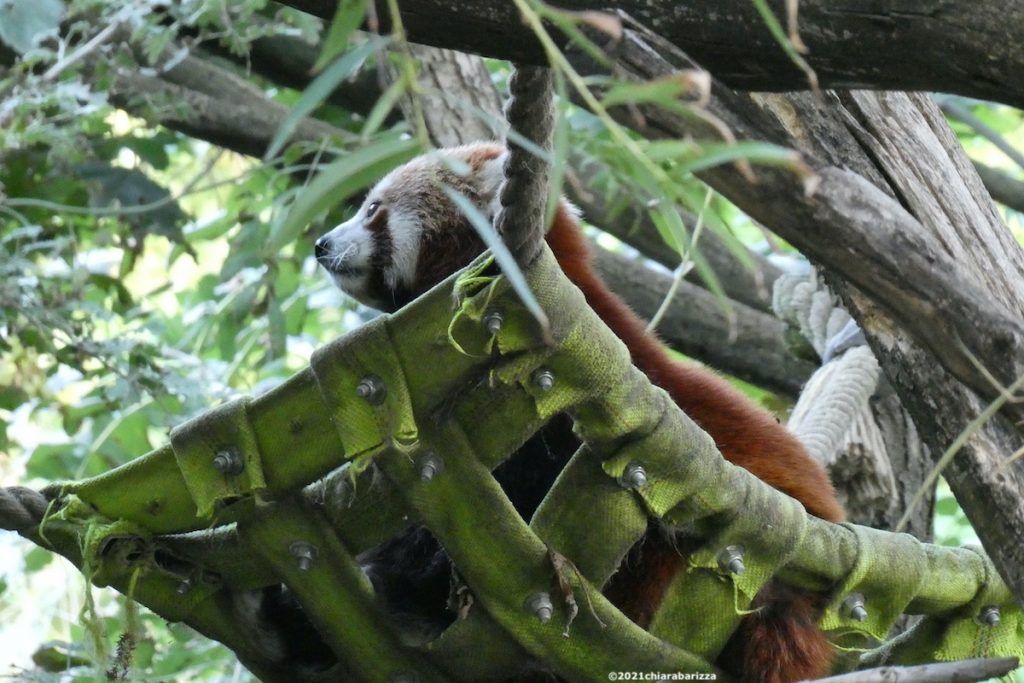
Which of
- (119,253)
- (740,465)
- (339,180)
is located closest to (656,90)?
(339,180)

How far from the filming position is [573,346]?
178cm

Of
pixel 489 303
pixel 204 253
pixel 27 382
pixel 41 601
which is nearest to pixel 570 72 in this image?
pixel 489 303

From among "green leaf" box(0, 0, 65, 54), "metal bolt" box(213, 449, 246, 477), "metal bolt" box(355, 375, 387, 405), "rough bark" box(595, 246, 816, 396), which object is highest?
"green leaf" box(0, 0, 65, 54)

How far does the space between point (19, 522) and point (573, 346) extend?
0.98 metres

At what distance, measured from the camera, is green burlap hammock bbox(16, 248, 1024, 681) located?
1830 millimetres

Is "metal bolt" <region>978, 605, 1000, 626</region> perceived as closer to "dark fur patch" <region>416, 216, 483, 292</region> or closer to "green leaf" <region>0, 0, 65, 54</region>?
"dark fur patch" <region>416, 216, 483, 292</region>

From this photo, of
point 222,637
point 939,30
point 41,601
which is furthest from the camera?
point 41,601

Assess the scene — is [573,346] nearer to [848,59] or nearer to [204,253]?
[848,59]

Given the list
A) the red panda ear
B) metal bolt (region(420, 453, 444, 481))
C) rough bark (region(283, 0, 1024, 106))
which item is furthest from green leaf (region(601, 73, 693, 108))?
the red panda ear

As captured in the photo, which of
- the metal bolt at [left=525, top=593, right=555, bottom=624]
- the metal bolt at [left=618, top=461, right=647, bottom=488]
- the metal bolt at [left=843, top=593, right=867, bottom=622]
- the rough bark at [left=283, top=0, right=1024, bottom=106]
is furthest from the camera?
the metal bolt at [left=843, top=593, right=867, bottom=622]

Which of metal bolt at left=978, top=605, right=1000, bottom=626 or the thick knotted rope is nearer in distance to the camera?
metal bolt at left=978, top=605, right=1000, bottom=626

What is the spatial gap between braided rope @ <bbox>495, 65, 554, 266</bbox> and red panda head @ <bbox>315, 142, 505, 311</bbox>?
5.14 feet

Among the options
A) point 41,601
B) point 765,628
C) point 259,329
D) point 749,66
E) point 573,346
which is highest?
point 749,66

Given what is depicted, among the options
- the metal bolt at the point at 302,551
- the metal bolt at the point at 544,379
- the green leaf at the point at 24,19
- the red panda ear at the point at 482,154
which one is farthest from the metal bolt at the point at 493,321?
the green leaf at the point at 24,19
